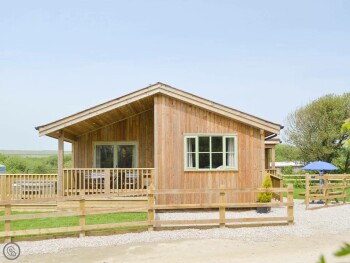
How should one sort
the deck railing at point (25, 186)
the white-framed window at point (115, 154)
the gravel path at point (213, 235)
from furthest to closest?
the white-framed window at point (115, 154), the deck railing at point (25, 186), the gravel path at point (213, 235)

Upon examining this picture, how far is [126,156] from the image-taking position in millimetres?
20047

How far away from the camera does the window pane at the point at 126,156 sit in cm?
1992

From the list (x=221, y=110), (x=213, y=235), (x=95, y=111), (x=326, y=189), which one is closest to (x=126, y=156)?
(x=95, y=111)

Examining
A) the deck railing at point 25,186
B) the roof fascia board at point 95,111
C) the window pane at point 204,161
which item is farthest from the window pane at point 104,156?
the window pane at point 204,161

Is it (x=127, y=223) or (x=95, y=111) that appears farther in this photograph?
(x=95, y=111)

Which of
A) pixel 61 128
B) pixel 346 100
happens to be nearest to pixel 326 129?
pixel 346 100

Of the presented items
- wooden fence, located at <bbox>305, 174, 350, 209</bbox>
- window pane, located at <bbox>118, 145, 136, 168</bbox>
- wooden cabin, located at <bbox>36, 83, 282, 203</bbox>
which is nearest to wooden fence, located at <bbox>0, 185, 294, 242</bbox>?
wooden cabin, located at <bbox>36, 83, 282, 203</bbox>

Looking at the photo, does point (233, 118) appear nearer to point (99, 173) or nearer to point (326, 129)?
point (99, 173)

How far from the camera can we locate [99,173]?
714 inches

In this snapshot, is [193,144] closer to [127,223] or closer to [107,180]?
[107,180]

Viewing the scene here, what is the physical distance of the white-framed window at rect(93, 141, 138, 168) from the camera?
1991 centimetres

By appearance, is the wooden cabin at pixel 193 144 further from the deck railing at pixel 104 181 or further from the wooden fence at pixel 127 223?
the wooden fence at pixel 127 223

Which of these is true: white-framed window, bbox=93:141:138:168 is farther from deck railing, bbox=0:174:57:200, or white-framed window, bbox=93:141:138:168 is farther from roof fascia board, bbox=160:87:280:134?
roof fascia board, bbox=160:87:280:134

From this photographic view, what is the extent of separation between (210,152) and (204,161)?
0.41 m
